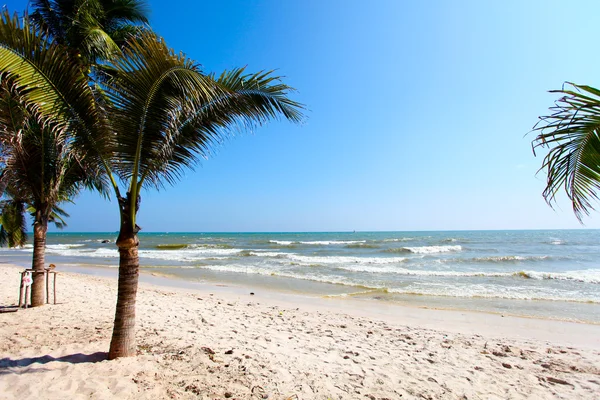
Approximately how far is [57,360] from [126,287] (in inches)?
56.1

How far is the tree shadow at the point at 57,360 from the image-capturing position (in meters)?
3.79

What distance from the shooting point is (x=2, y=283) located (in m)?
10.2

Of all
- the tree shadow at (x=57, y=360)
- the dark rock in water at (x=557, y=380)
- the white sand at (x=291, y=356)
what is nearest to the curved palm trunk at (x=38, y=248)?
the white sand at (x=291, y=356)

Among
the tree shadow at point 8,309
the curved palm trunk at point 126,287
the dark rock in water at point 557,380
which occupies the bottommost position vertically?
the dark rock in water at point 557,380

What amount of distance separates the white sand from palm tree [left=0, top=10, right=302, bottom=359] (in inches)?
26.2

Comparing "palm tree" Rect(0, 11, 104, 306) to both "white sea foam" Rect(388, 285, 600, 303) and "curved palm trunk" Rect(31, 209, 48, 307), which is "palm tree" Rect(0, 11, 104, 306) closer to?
"curved palm trunk" Rect(31, 209, 48, 307)

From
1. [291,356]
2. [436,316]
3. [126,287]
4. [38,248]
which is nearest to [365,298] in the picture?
[436,316]

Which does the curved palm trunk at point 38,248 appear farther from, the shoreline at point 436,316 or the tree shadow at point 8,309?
the shoreline at point 436,316

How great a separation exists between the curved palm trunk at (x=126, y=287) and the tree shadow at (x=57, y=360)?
11.6 inches

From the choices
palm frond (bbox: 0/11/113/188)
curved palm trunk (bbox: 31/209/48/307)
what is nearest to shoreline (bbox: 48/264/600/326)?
curved palm trunk (bbox: 31/209/48/307)

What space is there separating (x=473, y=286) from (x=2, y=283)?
1614 cm

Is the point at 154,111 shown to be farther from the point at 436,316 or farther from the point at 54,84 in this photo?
the point at 436,316

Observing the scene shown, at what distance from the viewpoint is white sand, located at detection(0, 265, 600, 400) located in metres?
3.35

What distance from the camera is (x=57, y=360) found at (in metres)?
3.87
